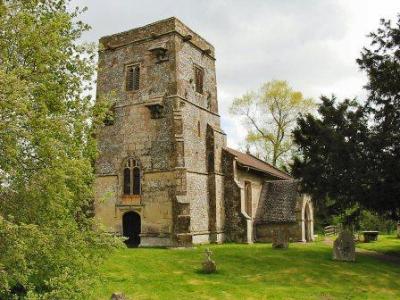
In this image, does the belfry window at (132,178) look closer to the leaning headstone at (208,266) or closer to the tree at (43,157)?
the leaning headstone at (208,266)

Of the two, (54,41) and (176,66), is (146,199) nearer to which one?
(176,66)

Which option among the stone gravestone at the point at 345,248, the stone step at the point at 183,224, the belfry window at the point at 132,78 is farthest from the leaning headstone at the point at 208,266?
the belfry window at the point at 132,78

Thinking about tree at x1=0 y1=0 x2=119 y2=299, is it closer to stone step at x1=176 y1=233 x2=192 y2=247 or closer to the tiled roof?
stone step at x1=176 y1=233 x2=192 y2=247

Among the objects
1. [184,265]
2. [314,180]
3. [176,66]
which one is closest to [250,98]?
[176,66]

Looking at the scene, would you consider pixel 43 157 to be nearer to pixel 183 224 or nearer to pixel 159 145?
pixel 183 224

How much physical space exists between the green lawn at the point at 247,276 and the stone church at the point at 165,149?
3492 millimetres

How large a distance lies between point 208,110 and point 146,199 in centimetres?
751

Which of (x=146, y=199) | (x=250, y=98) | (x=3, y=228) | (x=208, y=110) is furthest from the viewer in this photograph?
(x=250, y=98)

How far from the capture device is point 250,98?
156 feet

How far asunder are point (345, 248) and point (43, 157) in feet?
53.9

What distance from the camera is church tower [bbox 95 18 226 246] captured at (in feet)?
80.8

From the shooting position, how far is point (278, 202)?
32219 millimetres

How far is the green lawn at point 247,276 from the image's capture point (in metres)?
13.9

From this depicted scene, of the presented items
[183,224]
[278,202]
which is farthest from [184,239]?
[278,202]
